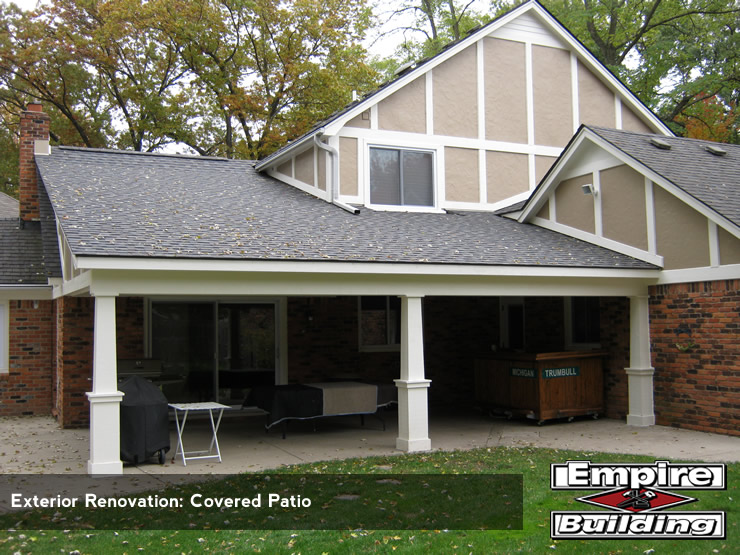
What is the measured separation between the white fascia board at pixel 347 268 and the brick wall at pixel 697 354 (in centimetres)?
A: 72

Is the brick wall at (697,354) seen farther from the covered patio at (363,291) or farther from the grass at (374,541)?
the grass at (374,541)

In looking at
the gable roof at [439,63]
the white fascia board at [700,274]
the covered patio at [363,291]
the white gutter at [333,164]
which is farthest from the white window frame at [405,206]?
the white fascia board at [700,274]

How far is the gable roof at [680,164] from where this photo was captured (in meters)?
11.6

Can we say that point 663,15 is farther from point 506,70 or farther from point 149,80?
point 149,80

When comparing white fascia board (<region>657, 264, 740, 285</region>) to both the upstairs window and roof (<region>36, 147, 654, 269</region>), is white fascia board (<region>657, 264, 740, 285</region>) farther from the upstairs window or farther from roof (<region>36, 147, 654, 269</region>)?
the upstairs window

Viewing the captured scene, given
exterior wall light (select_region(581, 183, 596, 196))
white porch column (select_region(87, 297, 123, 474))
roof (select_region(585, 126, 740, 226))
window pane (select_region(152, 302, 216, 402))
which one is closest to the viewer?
white porch column (select_region(87, 297, 123, 474))

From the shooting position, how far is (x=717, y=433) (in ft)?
36.9

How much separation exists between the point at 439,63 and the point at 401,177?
2532 mm

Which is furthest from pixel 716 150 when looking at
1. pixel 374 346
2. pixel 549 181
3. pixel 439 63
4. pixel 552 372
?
pixel 374 346

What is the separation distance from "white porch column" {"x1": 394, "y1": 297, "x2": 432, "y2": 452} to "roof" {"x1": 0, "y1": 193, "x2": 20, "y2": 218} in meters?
12.7

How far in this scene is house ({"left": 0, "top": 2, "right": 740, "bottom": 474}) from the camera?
33.4 ft

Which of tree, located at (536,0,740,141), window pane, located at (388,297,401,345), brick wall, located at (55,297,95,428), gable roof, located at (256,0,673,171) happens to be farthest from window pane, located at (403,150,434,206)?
tree, located at (536,0,740,141)

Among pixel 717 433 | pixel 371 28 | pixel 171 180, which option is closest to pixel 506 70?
pixel 171 180

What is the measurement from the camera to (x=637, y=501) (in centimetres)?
678
